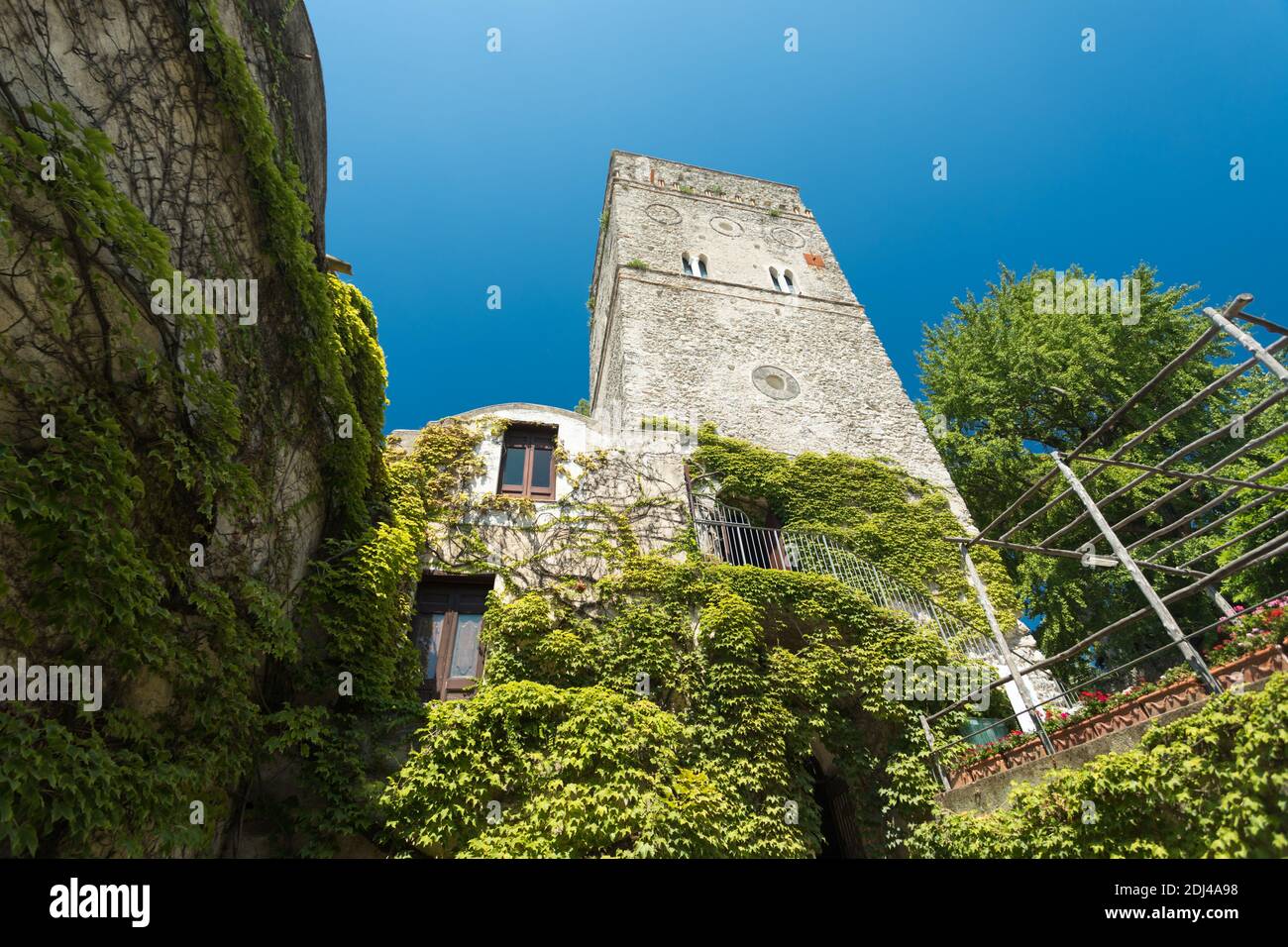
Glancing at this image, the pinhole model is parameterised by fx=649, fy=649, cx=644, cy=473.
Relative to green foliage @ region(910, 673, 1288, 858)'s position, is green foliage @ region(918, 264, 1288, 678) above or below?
above

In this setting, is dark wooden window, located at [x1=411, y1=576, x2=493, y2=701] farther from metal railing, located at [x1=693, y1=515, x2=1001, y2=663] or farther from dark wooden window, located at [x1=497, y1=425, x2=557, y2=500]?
metal railing, located at [x1=693, y1=515, x2=1001, y2=663]

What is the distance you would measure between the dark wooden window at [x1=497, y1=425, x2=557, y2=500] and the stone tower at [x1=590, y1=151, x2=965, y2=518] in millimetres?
2638

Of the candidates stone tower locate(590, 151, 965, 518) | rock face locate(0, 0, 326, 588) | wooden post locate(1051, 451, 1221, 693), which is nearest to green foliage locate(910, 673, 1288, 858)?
wooden post locate(1051, 451, 1221, 693)

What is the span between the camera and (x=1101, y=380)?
17.3 metres

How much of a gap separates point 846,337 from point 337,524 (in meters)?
13.4

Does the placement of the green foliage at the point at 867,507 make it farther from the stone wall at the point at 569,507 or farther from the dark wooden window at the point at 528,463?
the dark wooden window at the point at 528,463

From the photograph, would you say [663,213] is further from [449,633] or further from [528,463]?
[449,633]

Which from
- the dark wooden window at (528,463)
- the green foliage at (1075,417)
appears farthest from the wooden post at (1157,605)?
the green foliage at (1075,417)

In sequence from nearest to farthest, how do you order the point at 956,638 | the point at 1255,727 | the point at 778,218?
the point at 1255,727, the point at 956,638, the point at 778,218

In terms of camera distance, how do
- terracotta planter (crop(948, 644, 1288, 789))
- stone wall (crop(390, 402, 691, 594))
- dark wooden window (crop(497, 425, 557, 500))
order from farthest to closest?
1. dark wooden window (crop(497, 425, 557, 500))
2. stone wall (crop(390, 402, 691, 594))
3. terracotta planter (crop(948, 644, 1288, 789))

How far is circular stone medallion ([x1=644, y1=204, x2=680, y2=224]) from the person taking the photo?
1894 centimetres

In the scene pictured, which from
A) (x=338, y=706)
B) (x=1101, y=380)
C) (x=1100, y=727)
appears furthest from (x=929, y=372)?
(x=338, y=706)

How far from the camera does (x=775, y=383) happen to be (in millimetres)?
15258
